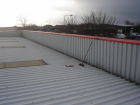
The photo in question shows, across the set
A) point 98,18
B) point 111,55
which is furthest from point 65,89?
point 98,18

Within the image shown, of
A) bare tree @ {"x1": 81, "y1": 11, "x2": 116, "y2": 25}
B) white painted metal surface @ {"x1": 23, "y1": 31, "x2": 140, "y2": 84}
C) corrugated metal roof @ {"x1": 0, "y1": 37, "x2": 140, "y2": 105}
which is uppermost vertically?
bare tree @ {"x1": 81, "y1": 11, "x2": 116, "y2": 25}

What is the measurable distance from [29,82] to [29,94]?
63cm

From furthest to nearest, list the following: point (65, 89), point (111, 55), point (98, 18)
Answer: point (98, 18) → point (111, 55) → point (65, 89)

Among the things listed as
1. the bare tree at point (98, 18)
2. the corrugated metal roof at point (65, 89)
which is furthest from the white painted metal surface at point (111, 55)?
the bare tree at point (98, 18)

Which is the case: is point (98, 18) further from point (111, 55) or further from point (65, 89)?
point (65, 89)

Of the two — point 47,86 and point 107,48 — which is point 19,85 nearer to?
point 47,86

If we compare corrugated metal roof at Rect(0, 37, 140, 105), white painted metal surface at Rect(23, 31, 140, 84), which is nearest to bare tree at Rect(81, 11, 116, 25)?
white painted metal surface at Rect(23, 31, 140, 84)

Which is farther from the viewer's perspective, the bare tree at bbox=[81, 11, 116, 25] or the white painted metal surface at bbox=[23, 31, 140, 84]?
the bare tree at bbox=[81, 11, 116, 25]

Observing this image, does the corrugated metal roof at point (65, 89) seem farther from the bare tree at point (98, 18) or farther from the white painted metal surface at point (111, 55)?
the bare tree at point (98, 18)

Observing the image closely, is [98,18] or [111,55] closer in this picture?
[111,55]

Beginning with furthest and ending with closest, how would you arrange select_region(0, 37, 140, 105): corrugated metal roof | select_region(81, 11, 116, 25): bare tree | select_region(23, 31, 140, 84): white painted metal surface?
select_region(81, 11, 116, 25): bare tree
select_region(23, 31, 140, 84): white painted metal surface
select_region(0, 37, 140, 105): corrugated metal roof

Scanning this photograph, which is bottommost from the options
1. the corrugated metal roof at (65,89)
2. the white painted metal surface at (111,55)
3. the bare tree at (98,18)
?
the corrugated metal roof at (65,89)

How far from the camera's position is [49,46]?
8.89m

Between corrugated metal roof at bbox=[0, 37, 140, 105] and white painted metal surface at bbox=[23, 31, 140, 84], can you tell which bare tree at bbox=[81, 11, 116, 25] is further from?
corrugated metal roof at bbox=[0, 37, 140, 105]
